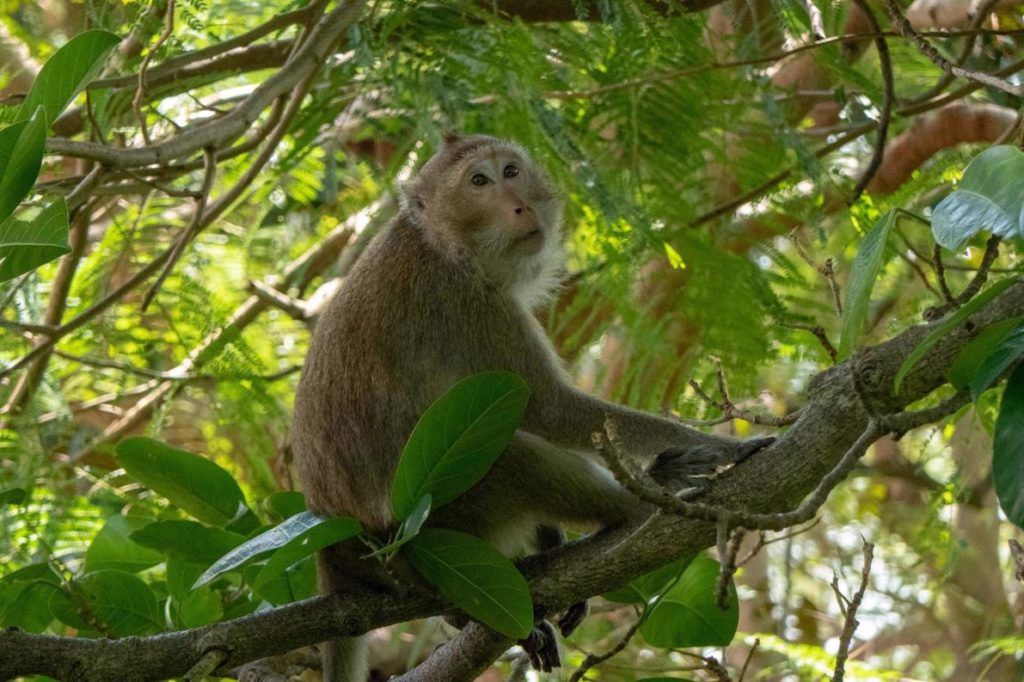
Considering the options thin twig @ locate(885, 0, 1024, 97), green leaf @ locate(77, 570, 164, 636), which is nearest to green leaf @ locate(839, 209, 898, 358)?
thin twig @ locate(885, 0, 1024, 97)

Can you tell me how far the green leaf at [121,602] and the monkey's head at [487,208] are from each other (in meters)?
1.96

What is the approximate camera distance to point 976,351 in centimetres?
291

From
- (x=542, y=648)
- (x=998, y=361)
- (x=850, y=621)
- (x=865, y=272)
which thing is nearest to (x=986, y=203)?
(x=998, y=361)

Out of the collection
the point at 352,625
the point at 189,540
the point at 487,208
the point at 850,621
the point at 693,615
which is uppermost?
the point at 487,208

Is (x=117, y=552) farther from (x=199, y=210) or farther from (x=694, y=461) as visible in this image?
(x=694, y=461)

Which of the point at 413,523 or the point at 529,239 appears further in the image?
the point at 529,239

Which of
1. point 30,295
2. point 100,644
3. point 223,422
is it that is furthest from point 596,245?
point 100,644

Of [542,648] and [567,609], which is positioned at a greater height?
[567,609]

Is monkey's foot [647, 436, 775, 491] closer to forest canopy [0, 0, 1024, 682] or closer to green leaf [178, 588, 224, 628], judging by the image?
forest canopy [0, 0, 1024, 682]

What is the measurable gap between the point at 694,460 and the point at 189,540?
182cm

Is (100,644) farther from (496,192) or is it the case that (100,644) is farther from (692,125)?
(692,125)

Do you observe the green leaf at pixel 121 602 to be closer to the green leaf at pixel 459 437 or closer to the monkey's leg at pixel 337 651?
the monkey's leg at pixel 337 651

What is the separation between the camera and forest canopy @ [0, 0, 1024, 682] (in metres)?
3.20

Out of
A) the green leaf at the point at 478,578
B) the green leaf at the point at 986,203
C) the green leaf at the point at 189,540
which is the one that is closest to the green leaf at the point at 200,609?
the green leaf at the point at 189,540
